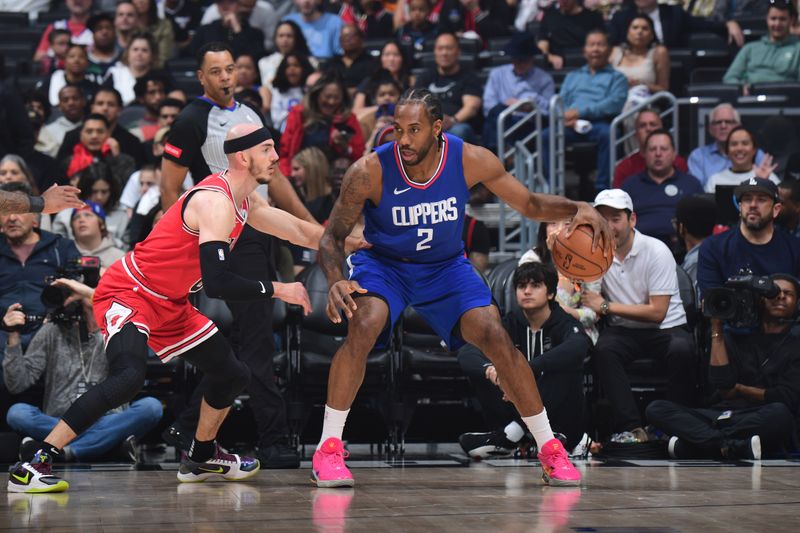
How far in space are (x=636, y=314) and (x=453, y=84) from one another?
4.21 metres

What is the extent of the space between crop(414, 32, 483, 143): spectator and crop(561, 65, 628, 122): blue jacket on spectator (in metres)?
0.80

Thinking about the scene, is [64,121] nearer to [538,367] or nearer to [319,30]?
[319,30]

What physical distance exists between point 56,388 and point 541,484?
2978 millimetres

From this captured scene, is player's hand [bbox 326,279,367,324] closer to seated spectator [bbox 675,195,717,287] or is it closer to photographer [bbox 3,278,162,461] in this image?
photographer [bbox 3,278,162,461]

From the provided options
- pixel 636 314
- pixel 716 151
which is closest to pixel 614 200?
pixel 636 314

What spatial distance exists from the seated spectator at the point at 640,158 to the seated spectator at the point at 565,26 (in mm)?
2795

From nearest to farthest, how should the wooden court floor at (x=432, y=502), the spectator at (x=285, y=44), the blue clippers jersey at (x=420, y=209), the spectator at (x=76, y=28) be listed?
the wooden court floor at (x=432, y=502), the blue clippers jersey at (x=420, y=209), the spectator at (x=285, y=44), the spectator at (x=76, y=28)

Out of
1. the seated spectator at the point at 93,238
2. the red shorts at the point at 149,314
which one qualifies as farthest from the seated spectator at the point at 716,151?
the red shorts at the point at 149,314

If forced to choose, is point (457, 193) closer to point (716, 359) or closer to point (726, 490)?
point (726, 490)

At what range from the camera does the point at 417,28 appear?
1312 cm

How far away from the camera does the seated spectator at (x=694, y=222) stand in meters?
8.37

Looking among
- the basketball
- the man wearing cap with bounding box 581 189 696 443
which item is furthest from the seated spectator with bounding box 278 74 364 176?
the basketball

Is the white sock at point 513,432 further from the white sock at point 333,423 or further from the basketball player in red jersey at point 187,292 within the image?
the basketball player in red jersey at point 187,292

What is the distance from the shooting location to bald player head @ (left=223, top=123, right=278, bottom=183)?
557 centimetres
